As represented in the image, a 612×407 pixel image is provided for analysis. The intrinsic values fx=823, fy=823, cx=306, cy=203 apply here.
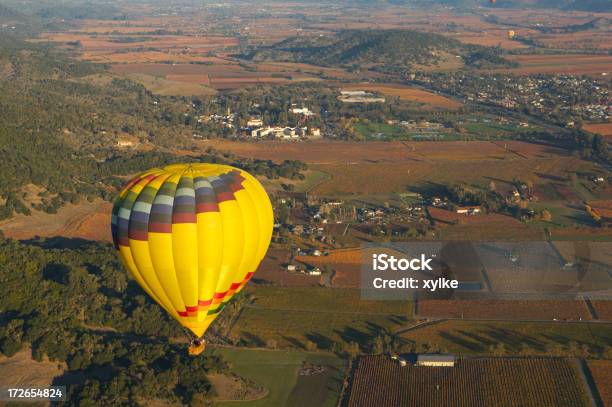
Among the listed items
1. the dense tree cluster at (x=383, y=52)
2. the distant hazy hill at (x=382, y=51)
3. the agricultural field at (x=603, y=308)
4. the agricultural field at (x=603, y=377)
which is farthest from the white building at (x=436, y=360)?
the distant hazy hill at (x=382, y=51)

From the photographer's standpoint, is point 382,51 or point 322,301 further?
point 382,51

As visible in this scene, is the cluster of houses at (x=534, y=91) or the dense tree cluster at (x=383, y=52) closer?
the cluster of houses at (x=534, y=91)

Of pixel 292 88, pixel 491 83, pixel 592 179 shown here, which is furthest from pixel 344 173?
pixel 491 83

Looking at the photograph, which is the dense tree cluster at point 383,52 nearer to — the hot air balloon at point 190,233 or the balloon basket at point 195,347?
the hot air balloon at point 190,233

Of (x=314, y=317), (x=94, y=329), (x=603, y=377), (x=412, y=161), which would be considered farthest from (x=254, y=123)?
(x=603, y=377)

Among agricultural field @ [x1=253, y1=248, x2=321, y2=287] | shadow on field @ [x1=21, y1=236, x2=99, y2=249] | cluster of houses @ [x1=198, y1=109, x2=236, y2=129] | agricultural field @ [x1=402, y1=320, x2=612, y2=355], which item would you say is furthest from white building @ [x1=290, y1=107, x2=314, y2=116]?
agricultural field @ [x1=402, y1=320, x2=612, y2=355]

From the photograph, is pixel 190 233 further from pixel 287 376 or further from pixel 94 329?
pixel 94 329

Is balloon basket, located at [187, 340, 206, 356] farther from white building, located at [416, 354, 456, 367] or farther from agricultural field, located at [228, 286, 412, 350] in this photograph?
white building, located at [416, 354, 456, 367]
